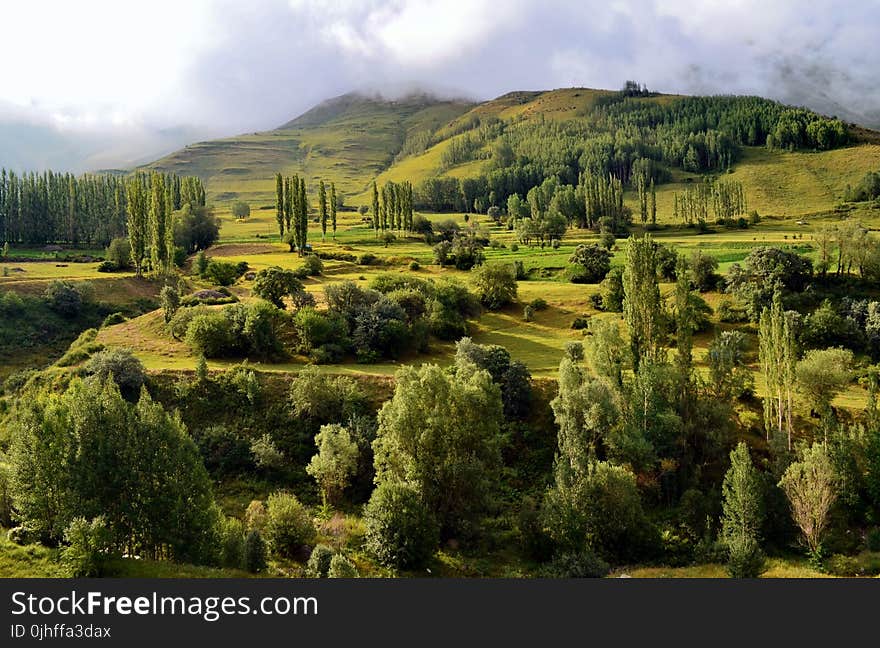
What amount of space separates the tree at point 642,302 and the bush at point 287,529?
27.1m

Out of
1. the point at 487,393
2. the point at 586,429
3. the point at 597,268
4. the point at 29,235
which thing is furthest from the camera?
the point at 29,235

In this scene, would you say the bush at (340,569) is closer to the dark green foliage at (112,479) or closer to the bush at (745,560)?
the dark green foliage at (112,479)

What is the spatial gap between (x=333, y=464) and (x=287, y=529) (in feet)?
19.4

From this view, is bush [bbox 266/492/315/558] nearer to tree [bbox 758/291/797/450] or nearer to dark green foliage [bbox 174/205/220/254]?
tree [bbox 758/291/797/450]

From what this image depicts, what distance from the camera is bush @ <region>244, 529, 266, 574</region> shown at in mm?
27812

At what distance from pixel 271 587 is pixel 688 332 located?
109ft

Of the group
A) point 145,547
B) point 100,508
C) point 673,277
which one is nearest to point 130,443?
point 100,508

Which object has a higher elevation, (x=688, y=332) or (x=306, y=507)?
(x=688, y=332)

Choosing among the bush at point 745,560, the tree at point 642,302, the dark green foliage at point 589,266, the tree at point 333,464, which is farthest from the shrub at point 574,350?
the dark green foliage at point 589,266

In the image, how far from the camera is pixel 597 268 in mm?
79375

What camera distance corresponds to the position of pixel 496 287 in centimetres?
7050

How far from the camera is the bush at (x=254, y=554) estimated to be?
2781cm

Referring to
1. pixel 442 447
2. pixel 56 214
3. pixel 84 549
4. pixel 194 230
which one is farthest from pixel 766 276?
pixel 56 214

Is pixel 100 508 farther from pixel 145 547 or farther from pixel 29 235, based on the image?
pixel 29 235
